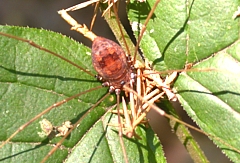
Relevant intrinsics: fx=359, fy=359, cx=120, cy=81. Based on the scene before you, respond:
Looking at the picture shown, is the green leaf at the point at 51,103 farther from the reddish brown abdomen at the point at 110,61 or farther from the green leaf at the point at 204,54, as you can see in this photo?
the green leaf at the point at 204,54

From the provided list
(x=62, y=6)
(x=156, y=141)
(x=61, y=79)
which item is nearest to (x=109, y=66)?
(x=61, y=79)

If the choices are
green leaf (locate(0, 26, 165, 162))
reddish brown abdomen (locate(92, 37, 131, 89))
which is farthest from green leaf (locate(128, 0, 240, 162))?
green leaf (locate(0, 26, 165, 162))

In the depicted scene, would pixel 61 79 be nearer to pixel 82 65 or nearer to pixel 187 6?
pixel 82 65

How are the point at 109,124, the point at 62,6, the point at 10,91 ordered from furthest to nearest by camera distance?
the point at 62,6 < the point at 109,124 < the point at 10,91

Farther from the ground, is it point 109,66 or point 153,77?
point 109,66

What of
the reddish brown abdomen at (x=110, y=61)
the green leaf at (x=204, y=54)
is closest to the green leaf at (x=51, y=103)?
the reddish brown abdomen at (x=110, y=61)

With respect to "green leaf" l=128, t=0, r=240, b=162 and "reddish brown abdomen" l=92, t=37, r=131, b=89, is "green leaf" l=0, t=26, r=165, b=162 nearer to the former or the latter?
"reddish brown abdomen" l=92, t=37, r=131, b=89

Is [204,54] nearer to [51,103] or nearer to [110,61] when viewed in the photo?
[110,61]
